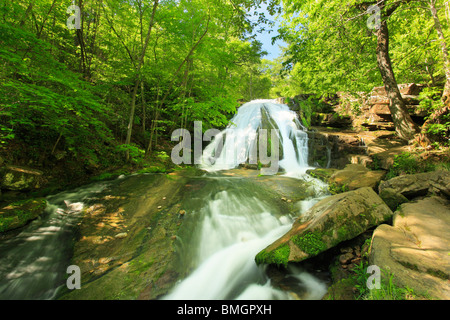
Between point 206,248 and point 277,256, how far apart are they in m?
1.45

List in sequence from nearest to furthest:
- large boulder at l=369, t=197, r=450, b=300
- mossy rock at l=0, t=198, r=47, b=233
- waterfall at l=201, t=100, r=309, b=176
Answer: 1. large boulder at l=369, t=197, r=450, b=300
2. mossy rock at l=0, t=198, r=47, b=233
3. waterfall at l=201, t=100, r=309, b=176

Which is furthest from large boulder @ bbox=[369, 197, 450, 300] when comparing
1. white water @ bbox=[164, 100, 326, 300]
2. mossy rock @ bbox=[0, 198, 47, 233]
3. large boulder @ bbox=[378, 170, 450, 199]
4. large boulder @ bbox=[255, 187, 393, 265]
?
mossy rock @ bbox=[0, 198, 47, 233]

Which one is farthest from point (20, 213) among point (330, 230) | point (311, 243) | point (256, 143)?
point (256, 143)

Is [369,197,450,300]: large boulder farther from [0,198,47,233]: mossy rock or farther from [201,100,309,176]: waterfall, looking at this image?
[0,198,47,233]: mossy rock

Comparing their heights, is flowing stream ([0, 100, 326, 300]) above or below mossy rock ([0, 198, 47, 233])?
below

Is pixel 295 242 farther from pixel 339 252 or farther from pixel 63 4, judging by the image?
pixel 63 4

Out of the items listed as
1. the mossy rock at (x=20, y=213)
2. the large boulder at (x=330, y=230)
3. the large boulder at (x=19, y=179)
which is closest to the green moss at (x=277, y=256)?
the large boulder at (x=330, y=230)

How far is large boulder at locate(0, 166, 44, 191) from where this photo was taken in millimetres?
3989

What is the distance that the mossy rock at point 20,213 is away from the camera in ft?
11.0

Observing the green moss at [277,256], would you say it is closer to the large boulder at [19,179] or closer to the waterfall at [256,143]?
the large boulder at [19,179]

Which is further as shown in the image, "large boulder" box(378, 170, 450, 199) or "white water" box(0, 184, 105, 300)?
"large boulder" box(378, 170, 450, 199)

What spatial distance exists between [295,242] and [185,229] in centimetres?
217
